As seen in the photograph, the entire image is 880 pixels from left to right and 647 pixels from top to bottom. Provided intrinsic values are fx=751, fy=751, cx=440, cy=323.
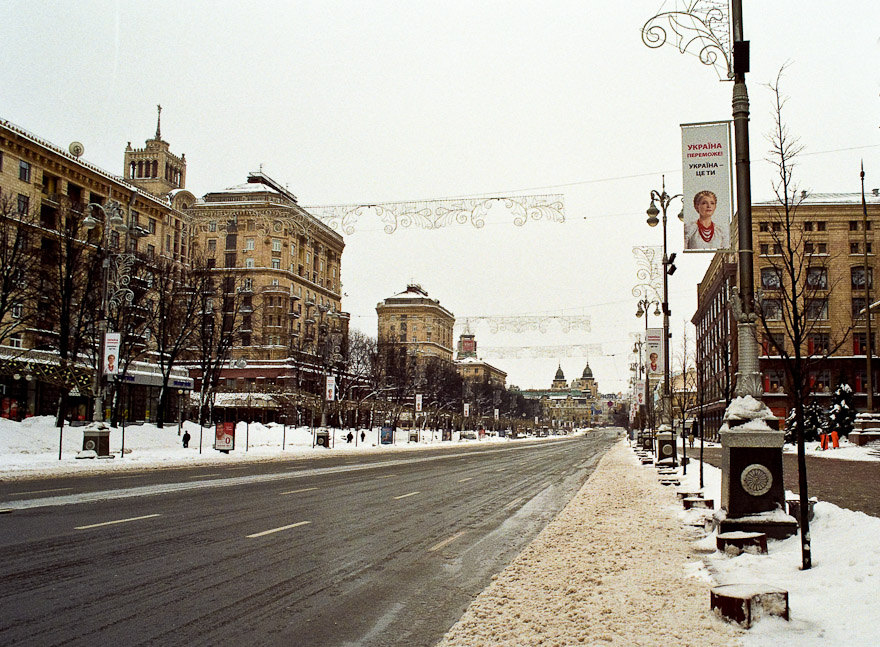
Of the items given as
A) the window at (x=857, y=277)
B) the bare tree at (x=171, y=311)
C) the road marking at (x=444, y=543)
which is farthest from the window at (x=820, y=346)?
the bare tree at (x=171, y=311)

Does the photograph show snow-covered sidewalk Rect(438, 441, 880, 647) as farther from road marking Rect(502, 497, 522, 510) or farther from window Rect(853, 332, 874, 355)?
window Rect(853, 332, 874, 355)

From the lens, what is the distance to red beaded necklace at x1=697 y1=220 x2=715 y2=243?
38.1 feet

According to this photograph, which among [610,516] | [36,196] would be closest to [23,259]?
[36,196]

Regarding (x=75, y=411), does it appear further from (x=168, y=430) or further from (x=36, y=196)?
(x=36, y=196)

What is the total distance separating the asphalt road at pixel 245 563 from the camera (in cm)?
652

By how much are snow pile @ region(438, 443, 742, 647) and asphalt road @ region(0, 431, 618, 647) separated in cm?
43

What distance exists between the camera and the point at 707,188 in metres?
11.7

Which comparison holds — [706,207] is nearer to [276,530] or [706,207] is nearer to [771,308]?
[771,308]

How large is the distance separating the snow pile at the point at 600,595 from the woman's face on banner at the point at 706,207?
499 centimetres

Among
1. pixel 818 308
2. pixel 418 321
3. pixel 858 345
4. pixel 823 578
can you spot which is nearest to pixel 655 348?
pixel 818 308

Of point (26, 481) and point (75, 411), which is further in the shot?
point (75, 411)

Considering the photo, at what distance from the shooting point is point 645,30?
43.9ft

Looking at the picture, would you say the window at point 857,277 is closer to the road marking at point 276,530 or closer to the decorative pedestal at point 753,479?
the decorative pedestal at point 753,479

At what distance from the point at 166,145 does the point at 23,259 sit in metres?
89.3
